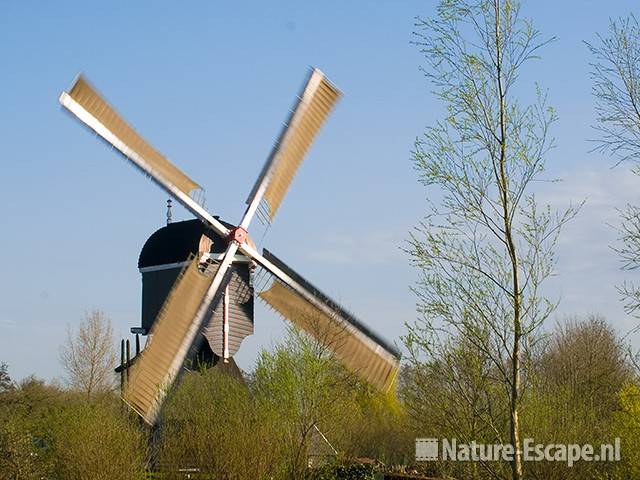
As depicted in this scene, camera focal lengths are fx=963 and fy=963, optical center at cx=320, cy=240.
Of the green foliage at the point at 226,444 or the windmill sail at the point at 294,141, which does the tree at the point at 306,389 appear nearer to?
the green foliage at the point at 226,444

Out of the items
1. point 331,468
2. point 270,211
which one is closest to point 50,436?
point 331,468

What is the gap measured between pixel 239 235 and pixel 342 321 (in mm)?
3146

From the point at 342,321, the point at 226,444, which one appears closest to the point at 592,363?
the point at 342,321

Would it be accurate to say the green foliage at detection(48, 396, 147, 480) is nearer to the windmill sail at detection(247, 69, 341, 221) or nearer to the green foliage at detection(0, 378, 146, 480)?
the green foliage at detection(0, 378, 146, 480)

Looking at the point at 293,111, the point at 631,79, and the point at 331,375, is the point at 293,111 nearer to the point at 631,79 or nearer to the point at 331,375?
the point at 331,375

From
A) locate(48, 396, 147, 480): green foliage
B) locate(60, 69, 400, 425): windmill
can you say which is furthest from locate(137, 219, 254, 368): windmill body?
locate(48, 396, 147, 480): green foliage

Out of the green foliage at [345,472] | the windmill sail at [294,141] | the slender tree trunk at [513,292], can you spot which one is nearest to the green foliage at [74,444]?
the green foliage at [345,472]

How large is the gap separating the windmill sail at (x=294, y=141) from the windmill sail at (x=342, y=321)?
1441mm

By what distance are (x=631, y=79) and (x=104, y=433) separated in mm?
10177

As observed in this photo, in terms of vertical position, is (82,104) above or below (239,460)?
above

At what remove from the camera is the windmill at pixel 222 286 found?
68.6 feet

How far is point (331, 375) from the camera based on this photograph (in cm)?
2086

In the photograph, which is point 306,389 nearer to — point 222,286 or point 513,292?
point 222,286

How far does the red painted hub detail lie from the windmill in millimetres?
23
